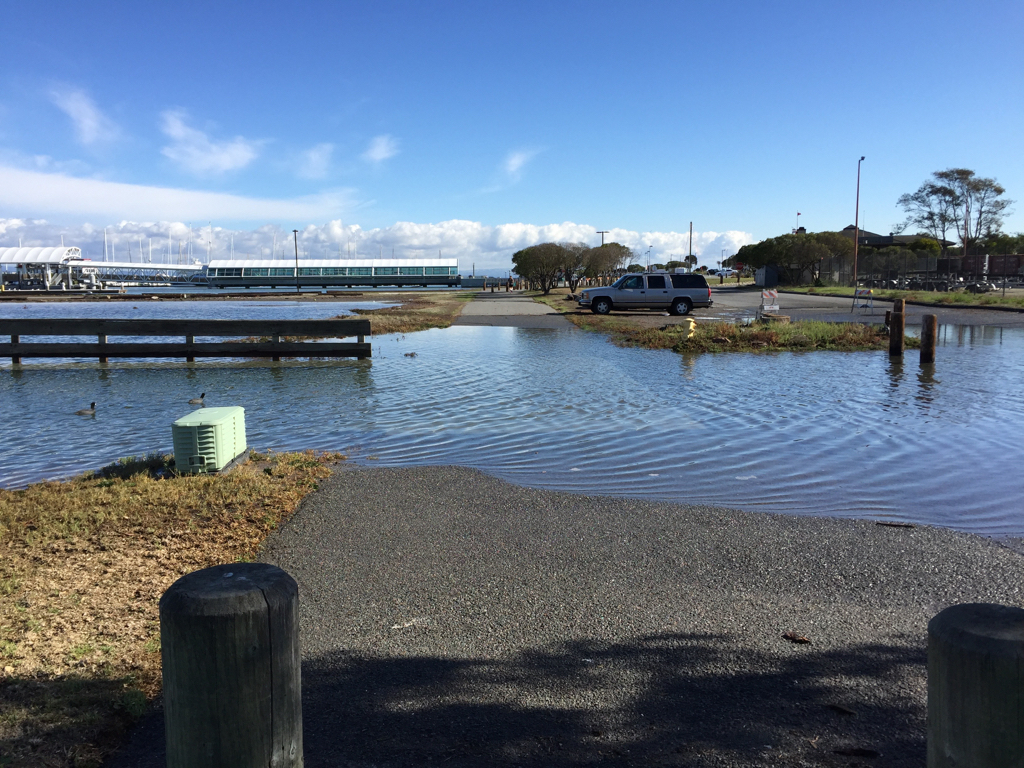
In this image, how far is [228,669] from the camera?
220cm

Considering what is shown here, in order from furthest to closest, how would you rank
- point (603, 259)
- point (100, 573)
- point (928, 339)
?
point (603, 259)
point (928, 339)
point (100, 573)

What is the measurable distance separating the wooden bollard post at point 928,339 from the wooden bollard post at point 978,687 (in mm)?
17075

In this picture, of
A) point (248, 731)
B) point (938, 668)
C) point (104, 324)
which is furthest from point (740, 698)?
point (104, 324)

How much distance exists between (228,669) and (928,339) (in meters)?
18.3

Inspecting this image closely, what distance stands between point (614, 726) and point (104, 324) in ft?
71.0

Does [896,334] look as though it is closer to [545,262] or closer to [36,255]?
[545,262]

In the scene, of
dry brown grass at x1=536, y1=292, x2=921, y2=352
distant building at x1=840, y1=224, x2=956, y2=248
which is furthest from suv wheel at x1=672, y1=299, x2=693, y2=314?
distant building at x1=840, y1=224, x2=956, y2=248

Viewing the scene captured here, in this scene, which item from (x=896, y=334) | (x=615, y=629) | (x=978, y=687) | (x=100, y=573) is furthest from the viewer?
(x=896, y=334)

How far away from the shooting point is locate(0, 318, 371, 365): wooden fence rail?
20781 millimetres

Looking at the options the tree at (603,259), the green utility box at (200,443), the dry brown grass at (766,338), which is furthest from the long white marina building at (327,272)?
the green utility box at (200,443)

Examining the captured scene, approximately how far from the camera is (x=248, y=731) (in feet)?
7.37

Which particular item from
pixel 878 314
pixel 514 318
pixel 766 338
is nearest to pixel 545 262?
pixel 514 318

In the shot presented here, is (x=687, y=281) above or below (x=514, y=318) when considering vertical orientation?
above

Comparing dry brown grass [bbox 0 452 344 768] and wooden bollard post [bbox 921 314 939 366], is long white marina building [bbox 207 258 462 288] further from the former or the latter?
dry brown grass [bbox 0 452 344 768]
